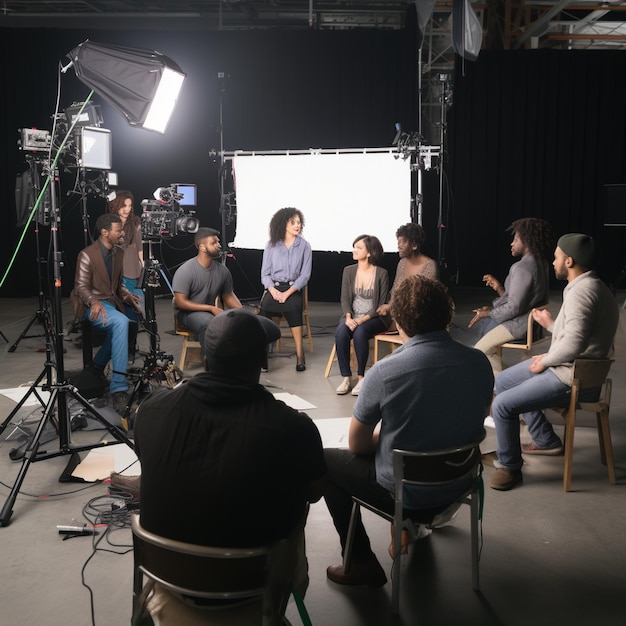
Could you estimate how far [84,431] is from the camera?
3965mm

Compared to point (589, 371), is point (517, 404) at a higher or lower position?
lower

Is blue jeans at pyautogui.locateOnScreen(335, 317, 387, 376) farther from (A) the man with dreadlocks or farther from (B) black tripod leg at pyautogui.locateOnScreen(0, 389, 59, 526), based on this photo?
(B) black tripod leg at pyautogui.locateOnScreen(0, 389, 59, 526)

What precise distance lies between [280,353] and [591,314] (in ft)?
11.0

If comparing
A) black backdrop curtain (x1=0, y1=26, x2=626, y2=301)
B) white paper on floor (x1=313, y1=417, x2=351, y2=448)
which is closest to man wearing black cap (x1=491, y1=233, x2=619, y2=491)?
white paper on floor (x1=313, y1=417, x2=351, y2=448)

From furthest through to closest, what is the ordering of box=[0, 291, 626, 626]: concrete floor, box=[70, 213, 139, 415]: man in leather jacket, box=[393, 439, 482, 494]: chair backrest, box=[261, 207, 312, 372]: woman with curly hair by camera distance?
box=[261, 207, 312, 372]: woman with curly hair, box=[70, 213, 139, 415]: man in leather jacket, box=[0, 291, 626, 626]: concrete floor, box=[393, 439, 482, 494]: chair backrest

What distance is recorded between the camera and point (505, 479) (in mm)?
3164

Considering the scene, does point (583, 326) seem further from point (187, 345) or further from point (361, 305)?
point (187, 345)

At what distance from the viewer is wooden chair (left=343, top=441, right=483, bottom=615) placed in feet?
6.77

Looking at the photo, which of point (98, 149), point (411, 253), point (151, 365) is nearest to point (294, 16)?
Answer: point (98, 149)

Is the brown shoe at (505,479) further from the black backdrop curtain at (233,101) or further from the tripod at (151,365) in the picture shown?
the black backdrop curtain at (233,101)

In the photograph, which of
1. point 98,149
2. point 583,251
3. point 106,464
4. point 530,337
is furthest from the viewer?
point 98,149

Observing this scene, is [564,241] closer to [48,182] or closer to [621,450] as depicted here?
[621,450]

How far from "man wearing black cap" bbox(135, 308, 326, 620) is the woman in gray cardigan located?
10.2 feet

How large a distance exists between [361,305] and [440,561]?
2714 millimetres
